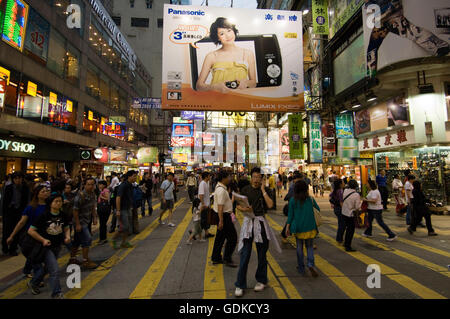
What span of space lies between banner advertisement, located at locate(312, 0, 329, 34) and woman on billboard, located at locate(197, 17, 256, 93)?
6644mm

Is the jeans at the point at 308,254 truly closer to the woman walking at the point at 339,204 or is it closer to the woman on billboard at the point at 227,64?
the woman walking at the point at 339,204

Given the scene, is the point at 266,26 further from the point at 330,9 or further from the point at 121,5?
the point at 121,5

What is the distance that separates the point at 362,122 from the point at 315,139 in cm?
337

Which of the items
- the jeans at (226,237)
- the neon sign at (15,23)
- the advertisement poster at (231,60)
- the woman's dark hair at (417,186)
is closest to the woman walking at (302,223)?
the jeans at (226,237)

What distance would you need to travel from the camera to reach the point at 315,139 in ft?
59.6

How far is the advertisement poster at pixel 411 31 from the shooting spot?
33.5 ft

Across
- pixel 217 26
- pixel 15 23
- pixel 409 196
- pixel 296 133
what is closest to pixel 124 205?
pixel 409 196

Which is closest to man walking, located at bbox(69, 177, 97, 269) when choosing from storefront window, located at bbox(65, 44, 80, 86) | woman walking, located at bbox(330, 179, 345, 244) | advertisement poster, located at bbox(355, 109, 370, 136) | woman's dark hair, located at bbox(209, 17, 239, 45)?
woman walking, located at bbox(330, 179, 345, 244)

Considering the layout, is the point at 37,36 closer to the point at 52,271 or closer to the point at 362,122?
the point at 52,271

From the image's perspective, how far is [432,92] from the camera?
11.1 metres

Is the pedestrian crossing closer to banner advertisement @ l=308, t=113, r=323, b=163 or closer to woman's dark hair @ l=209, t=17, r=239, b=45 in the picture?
woman's dark hair @ l=209, t=17, r=239, b=45

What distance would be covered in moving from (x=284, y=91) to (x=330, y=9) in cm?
1191

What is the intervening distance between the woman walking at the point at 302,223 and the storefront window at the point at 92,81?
23977 mm
